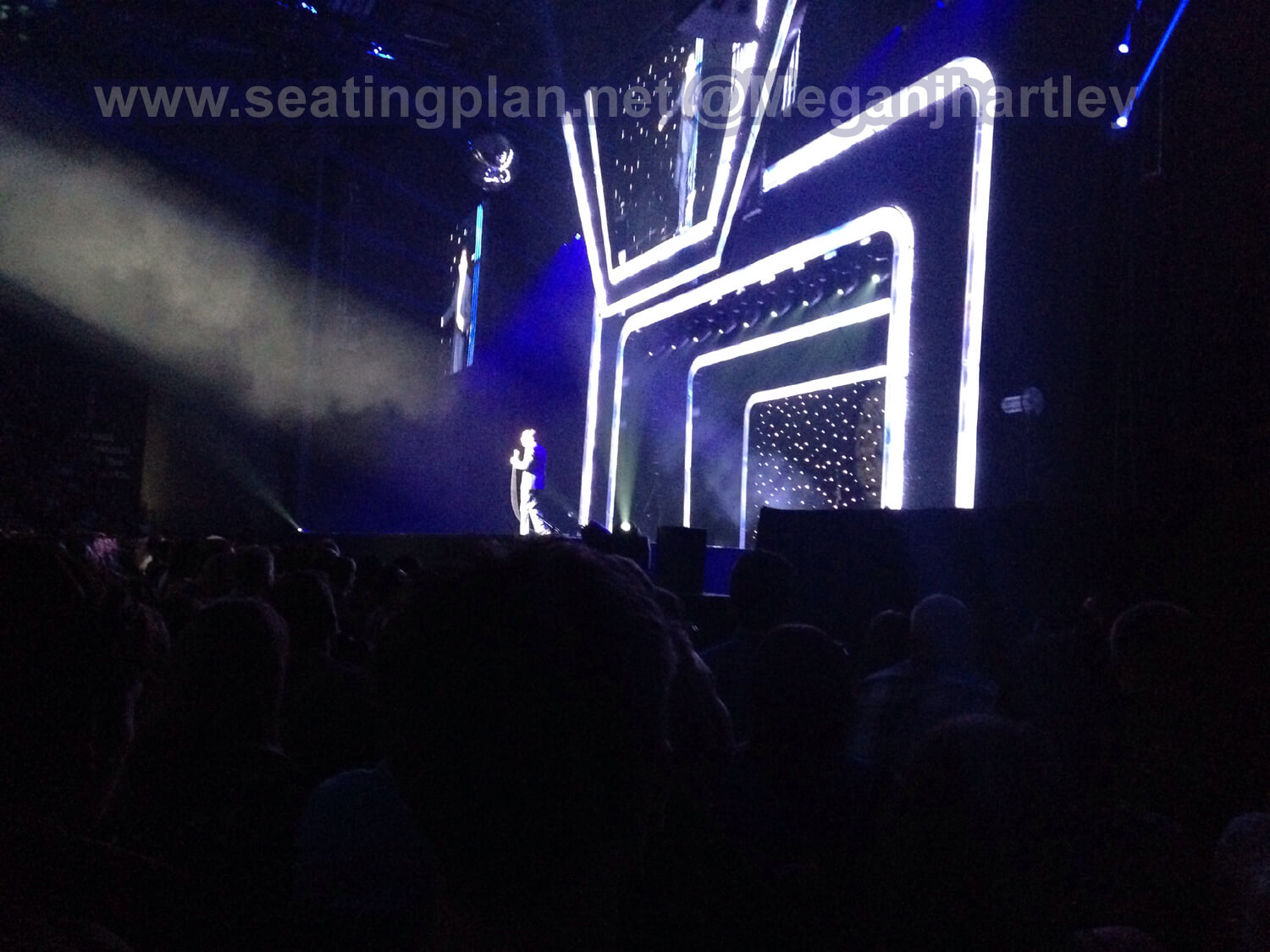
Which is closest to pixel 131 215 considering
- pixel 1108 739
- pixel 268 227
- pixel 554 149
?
pixel 268 227

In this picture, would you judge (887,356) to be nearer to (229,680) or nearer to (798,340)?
(798,340)

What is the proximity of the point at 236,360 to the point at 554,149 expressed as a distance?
234 inches

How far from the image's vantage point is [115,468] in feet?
48.4

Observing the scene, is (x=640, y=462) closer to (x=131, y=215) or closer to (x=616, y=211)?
(x=616, y=211)

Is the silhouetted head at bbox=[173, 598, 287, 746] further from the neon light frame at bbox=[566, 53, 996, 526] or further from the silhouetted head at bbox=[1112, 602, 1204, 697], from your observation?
the neon light frame at bbox=[566, 53, 996, 526]

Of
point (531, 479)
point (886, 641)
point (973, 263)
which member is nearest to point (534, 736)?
point (886, 641)

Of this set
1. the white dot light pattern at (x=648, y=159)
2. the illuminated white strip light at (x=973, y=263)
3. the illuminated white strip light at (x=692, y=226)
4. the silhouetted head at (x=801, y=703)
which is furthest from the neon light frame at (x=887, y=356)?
the silhouetted head at (x=801, y=703)

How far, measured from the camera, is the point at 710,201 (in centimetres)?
843

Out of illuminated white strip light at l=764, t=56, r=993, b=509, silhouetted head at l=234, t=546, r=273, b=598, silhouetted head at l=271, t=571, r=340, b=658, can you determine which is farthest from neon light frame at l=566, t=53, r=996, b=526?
silhouetted head at l=271, t=571, r=340, b=658

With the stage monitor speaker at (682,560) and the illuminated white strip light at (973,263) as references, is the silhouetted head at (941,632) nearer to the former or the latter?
the stage monitor speaker at (682,560)

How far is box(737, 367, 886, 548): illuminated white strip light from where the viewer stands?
28.8ft

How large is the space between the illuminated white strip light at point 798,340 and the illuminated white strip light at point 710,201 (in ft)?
2.80

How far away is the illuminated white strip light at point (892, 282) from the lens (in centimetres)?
654

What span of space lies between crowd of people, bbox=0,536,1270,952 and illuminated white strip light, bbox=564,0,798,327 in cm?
536
